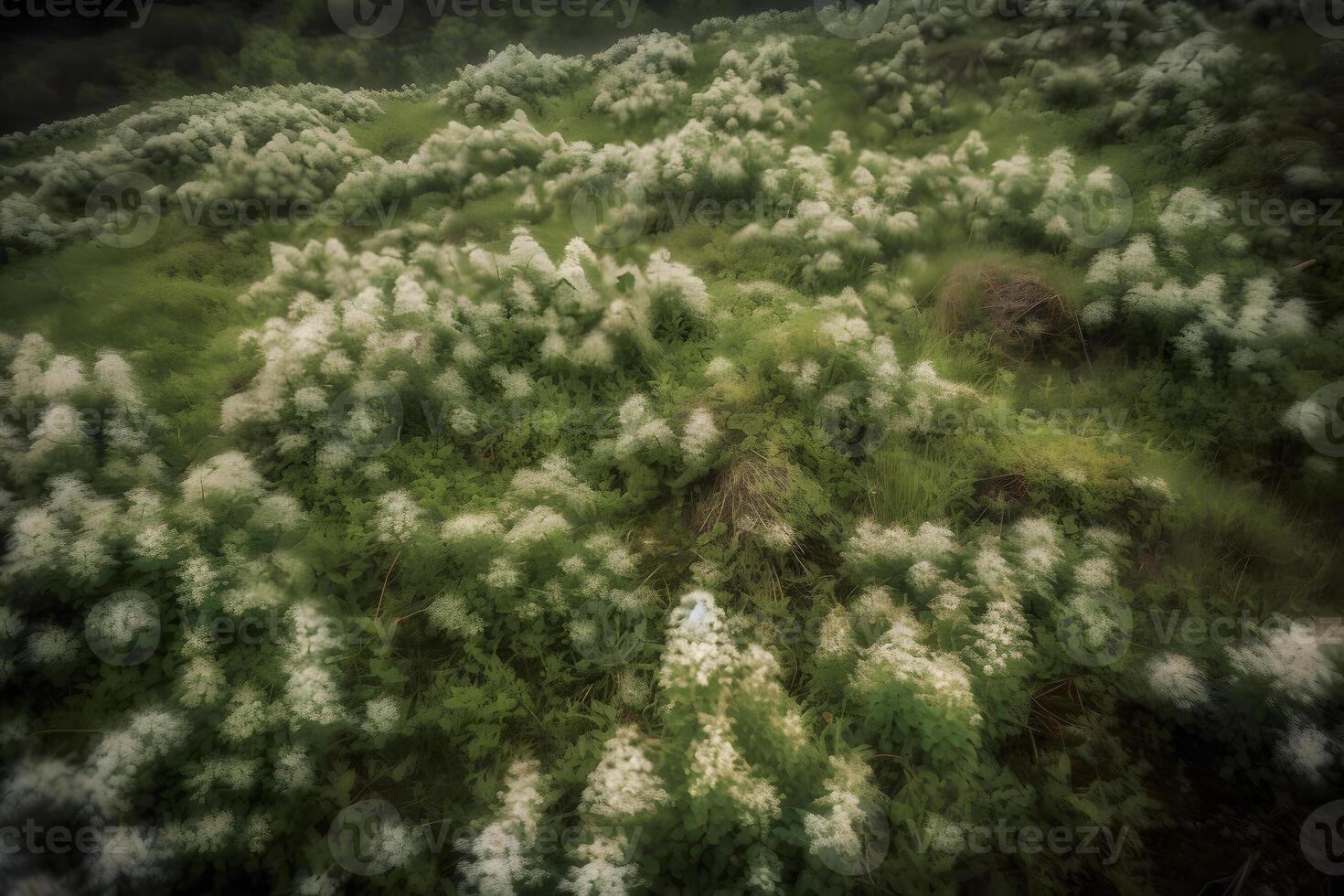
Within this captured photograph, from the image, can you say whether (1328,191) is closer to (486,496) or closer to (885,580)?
(885,580)

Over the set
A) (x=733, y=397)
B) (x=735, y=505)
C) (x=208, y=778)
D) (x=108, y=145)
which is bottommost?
(x=208, y=778)

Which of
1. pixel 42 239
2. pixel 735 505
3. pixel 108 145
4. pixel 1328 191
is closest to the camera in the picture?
pixel 735 505

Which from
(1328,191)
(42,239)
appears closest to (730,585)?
(1328,191)
